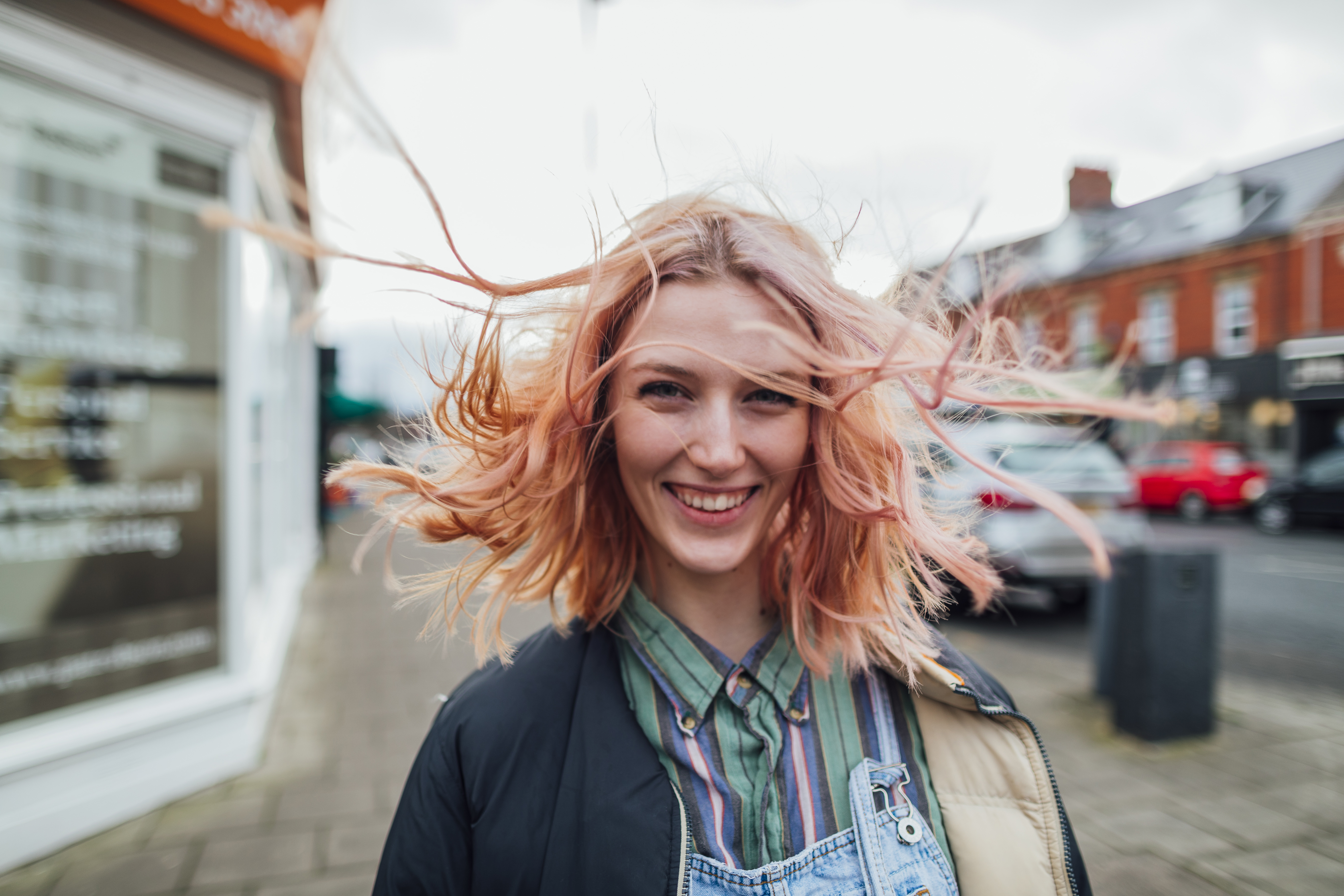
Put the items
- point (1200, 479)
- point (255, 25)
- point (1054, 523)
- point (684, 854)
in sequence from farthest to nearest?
1. point (1200, 479)
2. point (1054, 523)
3. point (255, 25)
4. point (684, 854)

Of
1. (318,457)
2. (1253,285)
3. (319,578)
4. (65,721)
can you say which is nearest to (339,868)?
(65,721)

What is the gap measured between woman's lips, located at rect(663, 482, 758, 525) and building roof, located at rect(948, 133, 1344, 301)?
16851 mm

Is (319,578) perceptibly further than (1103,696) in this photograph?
Yes

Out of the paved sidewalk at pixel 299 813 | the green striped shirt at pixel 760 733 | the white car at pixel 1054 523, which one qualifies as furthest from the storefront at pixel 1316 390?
the green striped shirt at pixel 760 733

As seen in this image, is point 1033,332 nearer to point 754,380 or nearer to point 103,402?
point 754,380

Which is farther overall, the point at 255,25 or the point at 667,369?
the point at 255,25

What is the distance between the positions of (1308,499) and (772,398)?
16.8 metres

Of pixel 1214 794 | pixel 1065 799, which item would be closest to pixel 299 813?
pixel 1065 799

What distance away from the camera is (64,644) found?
3219 millimetres

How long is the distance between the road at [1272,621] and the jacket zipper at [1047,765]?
3.47m

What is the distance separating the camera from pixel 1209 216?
72.8 ft

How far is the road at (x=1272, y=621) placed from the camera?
5.68 metres

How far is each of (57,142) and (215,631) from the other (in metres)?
2.37

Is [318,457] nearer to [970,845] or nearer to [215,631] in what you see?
[215,631]
